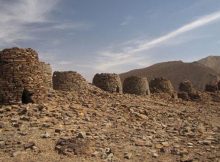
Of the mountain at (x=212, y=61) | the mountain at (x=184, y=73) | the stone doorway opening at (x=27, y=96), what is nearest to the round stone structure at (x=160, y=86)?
the stone doorway opening at (x=27, y=96)

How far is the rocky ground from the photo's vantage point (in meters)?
9.77

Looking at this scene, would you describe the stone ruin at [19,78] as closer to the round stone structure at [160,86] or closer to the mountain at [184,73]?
the round stone structure at [160,86]

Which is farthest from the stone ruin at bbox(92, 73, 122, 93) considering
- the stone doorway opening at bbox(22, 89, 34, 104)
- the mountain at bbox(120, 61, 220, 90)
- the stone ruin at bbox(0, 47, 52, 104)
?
the mountain at bbox(120, 61, 220, 90)

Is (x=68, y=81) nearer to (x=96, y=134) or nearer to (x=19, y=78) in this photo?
(x=19, y=78)

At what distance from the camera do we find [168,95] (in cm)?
2306

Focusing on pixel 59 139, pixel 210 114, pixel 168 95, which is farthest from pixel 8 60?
pixel 168 95

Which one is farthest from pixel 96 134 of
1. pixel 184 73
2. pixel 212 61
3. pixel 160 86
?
pixel 212 61

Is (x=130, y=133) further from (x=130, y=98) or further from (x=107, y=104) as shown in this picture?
(x=130, y=98)

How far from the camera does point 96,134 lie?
11.0 m

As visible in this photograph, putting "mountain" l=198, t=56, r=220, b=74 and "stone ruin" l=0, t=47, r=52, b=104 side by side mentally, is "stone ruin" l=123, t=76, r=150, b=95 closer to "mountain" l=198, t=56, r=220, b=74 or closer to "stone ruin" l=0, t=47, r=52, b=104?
"stone ruin" l=0, t=47, r=52, b=104

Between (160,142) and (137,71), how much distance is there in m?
54.8

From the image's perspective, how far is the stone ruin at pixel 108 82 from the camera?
67.9 feet

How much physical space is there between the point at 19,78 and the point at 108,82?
8663mm

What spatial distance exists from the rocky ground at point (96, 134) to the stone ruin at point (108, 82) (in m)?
5.88
